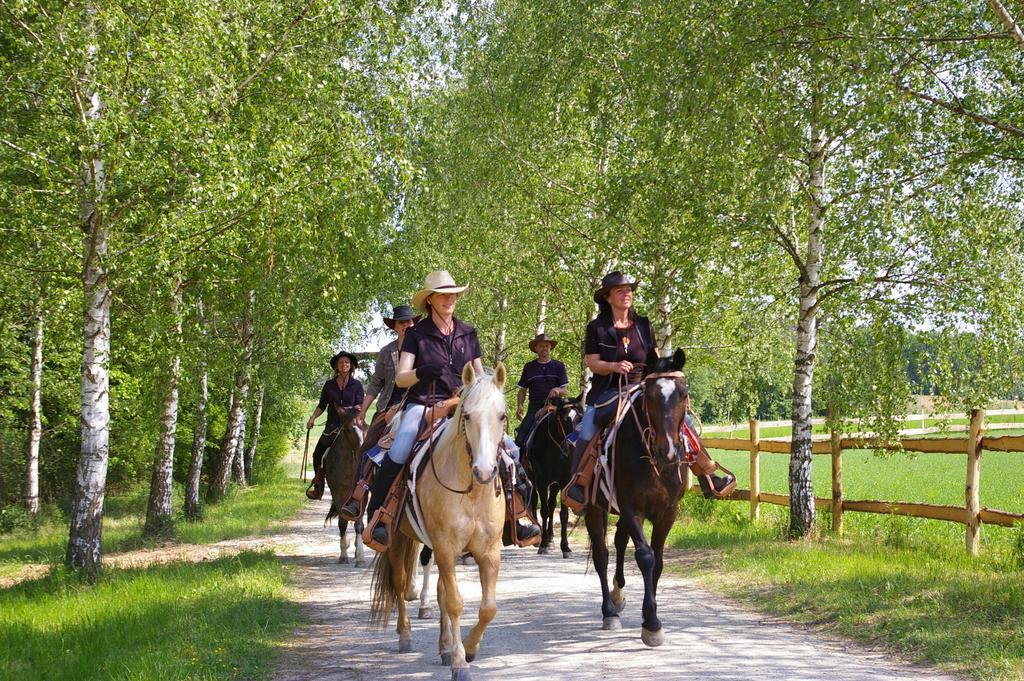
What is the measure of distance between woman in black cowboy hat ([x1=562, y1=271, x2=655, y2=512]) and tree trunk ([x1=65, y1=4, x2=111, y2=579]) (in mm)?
6321

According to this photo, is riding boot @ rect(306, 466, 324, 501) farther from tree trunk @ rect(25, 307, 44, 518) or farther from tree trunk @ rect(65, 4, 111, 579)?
tree trunk @ rect(25, 307, 44, 518)

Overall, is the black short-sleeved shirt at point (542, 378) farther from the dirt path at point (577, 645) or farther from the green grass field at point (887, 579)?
the dirt path at point (577, 645)

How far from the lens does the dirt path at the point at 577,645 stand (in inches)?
277

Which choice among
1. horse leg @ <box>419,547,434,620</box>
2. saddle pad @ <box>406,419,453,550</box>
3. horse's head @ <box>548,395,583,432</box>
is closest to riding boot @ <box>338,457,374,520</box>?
horse leg @ <box>419,547,434,620</box>

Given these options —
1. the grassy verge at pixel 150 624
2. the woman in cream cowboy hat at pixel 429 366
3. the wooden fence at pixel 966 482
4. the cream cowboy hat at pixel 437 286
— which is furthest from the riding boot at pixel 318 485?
the wooden fence at pixel 966 482

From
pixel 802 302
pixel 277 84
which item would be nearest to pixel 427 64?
pixel 277 84

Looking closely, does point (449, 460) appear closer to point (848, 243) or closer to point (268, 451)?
point (848, 243)

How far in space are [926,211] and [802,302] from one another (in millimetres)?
3029

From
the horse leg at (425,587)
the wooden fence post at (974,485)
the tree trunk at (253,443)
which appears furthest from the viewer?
the tree trunk at (253,443)

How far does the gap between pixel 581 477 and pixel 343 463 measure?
570 centimetres

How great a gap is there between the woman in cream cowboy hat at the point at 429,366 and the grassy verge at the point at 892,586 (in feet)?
10.3

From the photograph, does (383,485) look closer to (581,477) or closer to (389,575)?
(389,575)

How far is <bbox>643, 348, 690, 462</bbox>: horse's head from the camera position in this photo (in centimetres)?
797

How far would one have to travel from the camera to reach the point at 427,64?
23656 mm
